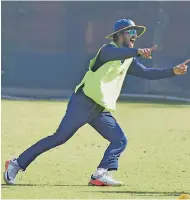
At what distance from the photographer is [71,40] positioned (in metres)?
27.8

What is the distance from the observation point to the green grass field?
26.6 feet

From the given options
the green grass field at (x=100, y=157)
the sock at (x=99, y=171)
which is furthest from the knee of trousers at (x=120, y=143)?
the green grass field at (x=100, y=157)

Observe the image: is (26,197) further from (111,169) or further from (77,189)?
(111,169)

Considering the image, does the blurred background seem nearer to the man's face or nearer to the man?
the man

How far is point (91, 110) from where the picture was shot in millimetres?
8484

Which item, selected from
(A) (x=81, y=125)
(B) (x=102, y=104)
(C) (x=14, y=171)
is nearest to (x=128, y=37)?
(B) (x=102, y=104)

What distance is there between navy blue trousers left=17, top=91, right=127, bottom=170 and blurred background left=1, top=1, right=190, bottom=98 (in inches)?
672

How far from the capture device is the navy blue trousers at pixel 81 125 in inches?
333

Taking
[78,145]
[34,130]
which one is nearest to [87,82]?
[78,145]

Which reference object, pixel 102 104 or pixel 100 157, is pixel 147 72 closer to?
pixel 102 104

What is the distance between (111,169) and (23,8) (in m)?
19.7

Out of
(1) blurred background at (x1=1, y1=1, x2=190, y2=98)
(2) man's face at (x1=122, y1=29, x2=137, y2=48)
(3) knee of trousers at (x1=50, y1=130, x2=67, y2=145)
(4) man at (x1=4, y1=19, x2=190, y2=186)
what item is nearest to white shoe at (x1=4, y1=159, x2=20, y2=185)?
(4) man at (x1=4, y1=19, x2=190, y2=186)

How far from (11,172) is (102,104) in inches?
46.6

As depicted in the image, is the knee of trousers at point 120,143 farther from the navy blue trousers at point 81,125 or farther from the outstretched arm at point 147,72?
the outstretched arm at point 147,72
